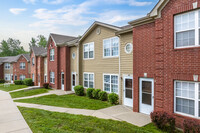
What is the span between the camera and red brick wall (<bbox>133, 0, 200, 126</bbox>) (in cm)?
624

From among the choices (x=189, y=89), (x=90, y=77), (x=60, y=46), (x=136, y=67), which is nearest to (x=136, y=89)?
(x=136, y=67)

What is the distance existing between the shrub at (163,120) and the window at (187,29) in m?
3.52

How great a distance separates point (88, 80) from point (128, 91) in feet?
19.0

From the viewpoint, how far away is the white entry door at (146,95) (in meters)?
8.16

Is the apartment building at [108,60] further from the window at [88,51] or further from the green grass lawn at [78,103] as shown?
the green grass lawn at [78,103]

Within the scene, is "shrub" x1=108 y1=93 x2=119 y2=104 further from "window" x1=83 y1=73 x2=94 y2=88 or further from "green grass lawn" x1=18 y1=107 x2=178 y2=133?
"window" x1=83 y1=73 x2=94 y2=88

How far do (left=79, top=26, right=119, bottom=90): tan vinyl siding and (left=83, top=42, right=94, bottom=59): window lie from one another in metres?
0.36

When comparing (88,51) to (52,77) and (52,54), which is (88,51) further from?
(52,77)

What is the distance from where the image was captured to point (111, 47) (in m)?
12.0

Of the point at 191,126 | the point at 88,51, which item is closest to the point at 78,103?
the point at 88,51

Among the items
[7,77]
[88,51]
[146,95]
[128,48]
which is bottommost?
[7,77]

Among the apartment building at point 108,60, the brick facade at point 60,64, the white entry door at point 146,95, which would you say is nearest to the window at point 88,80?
the apartment building at point 108,60

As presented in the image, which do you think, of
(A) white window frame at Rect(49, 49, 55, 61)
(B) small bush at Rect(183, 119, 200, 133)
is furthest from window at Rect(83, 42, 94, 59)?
(B) small bush at Rect(183, 119, 200, 133)

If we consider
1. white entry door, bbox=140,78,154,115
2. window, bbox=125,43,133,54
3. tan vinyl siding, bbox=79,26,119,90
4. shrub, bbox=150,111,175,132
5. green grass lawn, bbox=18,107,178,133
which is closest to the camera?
green grass lawn, bbox=18,107,178,133
